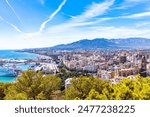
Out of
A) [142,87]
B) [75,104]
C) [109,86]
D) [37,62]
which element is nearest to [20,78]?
[37,62]

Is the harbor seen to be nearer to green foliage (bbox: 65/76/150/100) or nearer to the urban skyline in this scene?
the urban skyline

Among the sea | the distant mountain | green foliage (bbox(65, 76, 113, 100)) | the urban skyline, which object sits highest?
the urban skyline

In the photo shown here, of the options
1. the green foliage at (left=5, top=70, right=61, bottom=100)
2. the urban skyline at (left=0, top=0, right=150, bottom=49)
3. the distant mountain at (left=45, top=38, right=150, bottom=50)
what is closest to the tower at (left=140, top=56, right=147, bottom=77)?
the distant mountain at (left=45, top=38, right=150, bottom=50)

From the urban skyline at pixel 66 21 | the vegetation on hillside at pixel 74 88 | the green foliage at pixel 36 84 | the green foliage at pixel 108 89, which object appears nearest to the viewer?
the green foliage at pixel 108 89

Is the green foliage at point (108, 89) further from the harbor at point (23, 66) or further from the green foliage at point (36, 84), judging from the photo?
the harbor at point (23, 66)

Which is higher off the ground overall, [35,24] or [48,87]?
[35,24]

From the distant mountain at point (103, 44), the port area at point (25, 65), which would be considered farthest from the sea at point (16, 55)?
the distant mountain at point (103, 44)

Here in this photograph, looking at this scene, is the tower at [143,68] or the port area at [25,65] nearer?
the port area at [25,65]

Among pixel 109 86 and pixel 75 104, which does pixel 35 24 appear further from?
pixel 75 104
